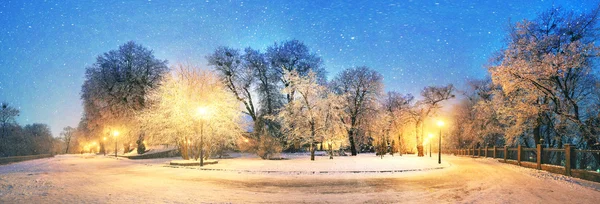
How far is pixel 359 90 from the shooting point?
140ft

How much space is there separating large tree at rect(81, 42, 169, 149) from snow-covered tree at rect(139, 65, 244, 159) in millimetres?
10790

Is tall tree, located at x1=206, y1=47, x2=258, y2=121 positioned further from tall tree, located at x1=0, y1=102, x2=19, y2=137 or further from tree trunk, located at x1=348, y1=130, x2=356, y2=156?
tall tree, located at x1=0, y1=102, x2=19, y2=137

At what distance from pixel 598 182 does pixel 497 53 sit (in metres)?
12.9

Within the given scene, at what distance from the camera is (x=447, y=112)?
200ft

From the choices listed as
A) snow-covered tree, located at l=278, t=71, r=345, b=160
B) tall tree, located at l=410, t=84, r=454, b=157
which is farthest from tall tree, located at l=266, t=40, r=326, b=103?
tall tree, located at l=410, t=84, r=454, b=157

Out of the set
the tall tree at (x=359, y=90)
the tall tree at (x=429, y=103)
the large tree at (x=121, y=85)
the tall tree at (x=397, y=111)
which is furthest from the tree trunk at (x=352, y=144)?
the large tree at (x=121, y=85)

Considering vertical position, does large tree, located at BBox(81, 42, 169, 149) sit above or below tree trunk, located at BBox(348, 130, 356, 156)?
above

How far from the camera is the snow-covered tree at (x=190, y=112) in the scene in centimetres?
2638

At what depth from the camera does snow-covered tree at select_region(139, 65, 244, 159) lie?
1038 inches

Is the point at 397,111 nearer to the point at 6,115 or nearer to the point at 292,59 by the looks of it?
the point at 292,59

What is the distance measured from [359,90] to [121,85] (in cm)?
2839

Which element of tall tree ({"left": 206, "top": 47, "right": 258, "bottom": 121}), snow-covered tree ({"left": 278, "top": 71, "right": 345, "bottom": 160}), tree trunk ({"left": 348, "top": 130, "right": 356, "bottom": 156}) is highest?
tall tree ({"left": 206, "top": 47, "right": 258, "bottom": 121})

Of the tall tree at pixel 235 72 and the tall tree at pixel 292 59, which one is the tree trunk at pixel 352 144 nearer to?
the tall tree at pixel 292 59

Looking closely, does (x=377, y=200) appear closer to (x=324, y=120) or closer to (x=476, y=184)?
(x=476, y=184)
